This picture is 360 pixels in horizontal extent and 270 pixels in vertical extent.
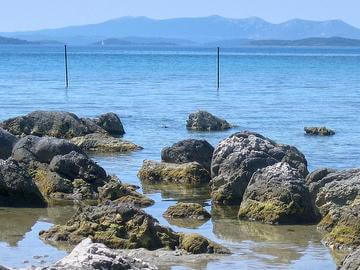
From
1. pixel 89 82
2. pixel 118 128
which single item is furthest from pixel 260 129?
pixel 89 82

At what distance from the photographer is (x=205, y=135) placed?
3170 cm

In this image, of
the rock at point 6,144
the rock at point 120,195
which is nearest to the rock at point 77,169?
the rock at point 120,195

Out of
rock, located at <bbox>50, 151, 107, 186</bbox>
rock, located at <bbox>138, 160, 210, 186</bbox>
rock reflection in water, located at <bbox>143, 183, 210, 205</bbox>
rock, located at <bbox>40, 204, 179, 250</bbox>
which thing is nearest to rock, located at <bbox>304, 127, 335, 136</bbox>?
rock, located at <bbox>138, 160, 210, 186</bbox>

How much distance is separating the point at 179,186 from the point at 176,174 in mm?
487

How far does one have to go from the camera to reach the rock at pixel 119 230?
13.9m

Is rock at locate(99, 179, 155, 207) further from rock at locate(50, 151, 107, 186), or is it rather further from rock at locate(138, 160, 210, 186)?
rock at locate(138, 160, 210, 186)

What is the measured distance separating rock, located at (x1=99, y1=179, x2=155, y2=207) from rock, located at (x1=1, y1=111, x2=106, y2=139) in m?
10.4

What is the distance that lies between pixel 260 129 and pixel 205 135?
3040 mm

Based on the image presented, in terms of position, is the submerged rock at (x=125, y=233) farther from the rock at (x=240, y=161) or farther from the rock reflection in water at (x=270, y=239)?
the rock at (x=240, y=161)

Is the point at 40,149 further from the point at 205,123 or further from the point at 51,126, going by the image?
the point at 205,123

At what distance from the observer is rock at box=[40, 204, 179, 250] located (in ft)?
45.7

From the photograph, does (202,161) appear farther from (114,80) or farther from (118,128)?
(114,80)

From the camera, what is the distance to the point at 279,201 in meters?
16.4

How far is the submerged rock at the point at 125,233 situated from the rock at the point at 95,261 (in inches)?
112
